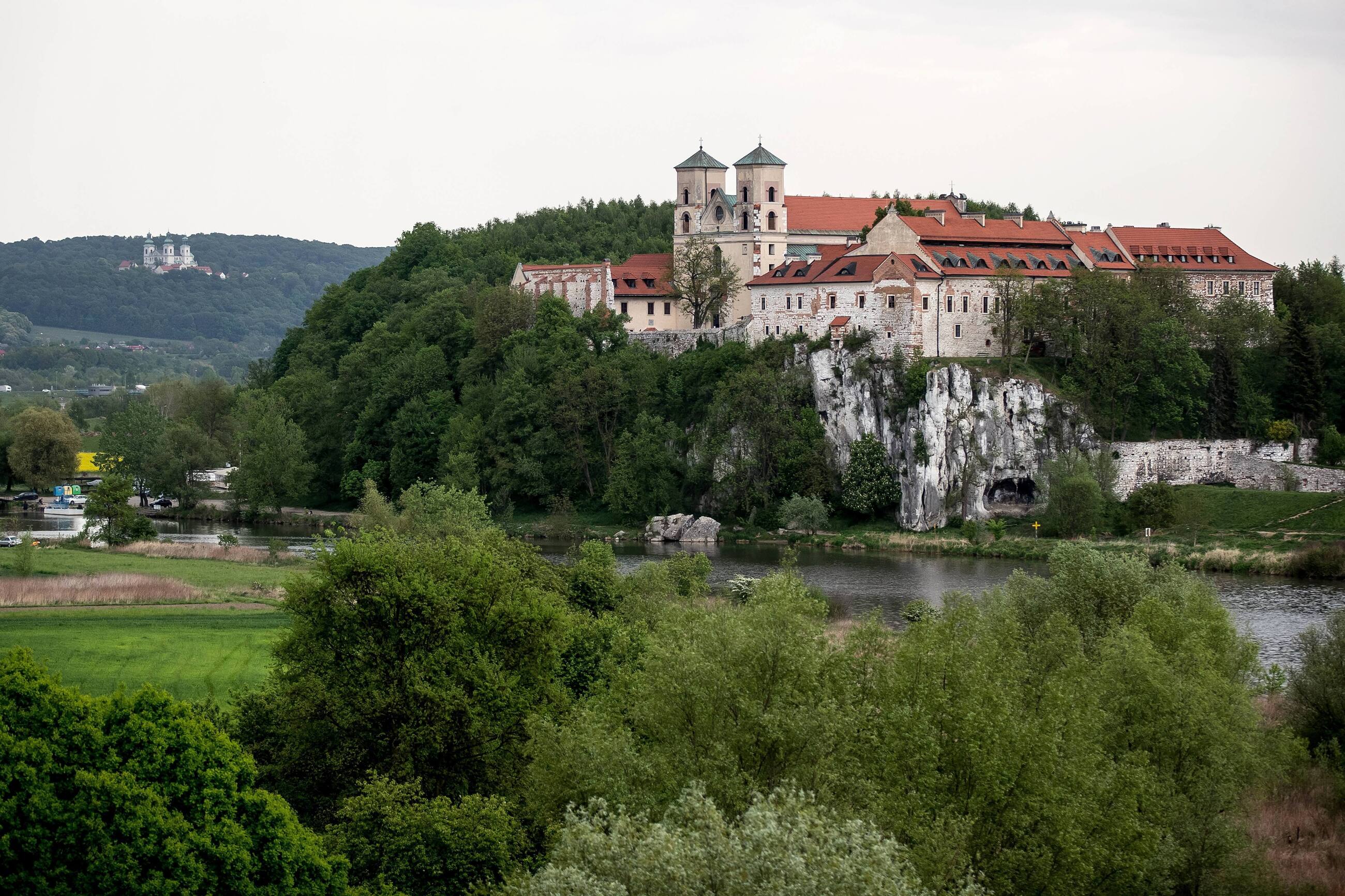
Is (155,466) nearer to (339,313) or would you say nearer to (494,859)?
(339,313)

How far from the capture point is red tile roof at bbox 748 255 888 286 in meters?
70.6

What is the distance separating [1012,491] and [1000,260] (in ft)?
38.8

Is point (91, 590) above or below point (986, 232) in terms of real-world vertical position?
below

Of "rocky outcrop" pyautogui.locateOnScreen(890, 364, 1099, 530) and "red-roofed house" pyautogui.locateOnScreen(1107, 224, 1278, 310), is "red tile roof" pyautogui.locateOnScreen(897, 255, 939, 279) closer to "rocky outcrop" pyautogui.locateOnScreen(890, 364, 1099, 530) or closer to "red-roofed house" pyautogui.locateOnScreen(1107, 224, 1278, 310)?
"rocky outcrop" pyautogui.locateOnScreen(890, 364, 1099, 530)

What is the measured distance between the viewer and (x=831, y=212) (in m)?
85.3

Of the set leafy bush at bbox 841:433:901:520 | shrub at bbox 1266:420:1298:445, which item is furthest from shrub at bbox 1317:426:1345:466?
leafy bush at bbox 841:433:901:520

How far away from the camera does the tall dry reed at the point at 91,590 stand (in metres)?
39.0

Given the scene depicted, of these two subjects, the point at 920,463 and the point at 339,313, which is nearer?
the point at 920,463

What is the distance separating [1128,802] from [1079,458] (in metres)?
46.5

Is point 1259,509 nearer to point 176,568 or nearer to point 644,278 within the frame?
point 644,278

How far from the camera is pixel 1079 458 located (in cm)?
6569

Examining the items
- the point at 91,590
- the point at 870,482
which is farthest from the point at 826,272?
the point at 91,590

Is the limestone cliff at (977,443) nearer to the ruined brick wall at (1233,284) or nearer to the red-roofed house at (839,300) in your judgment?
the red-roofed house at (839,300)

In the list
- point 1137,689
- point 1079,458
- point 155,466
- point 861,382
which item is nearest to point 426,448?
point 155,466
